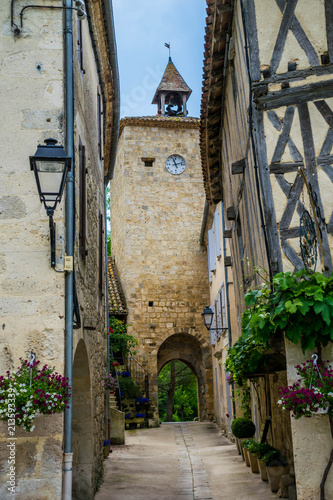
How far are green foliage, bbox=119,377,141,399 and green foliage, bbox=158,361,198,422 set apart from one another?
447 inches

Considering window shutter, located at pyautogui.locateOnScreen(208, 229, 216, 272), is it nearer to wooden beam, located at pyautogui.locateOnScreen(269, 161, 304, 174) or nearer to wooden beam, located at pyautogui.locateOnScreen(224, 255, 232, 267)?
wooden beam, located at pyautogui.locateOnScreen(224, 255, 232, 267)

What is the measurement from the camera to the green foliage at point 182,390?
28.5 m

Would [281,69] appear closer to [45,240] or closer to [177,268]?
[45,240]

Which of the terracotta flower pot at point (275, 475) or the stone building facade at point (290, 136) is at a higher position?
the stone building facade at point (290, 136)

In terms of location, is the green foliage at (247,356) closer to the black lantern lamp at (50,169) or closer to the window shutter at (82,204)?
the window shutter at (82,204)

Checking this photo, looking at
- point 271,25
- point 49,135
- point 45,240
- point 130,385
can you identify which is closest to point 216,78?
point 271,25

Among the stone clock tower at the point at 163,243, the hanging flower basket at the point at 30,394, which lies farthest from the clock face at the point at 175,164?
the hanging flower basket at the point at 30,394

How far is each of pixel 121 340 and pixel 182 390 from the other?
13002 millimetres

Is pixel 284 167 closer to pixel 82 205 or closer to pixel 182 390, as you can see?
pixel 82 205

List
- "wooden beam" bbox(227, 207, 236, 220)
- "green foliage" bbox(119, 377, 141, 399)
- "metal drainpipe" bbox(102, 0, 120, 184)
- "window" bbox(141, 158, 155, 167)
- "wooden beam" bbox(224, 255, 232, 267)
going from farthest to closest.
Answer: "window" bbox(141, 158, 155, 167) → "green foliage" bbox(119, 377, 141, 399) → "wooden beam" bbox(224, 255, 232, 267) → "wooden beam" bbox(227, 207, 236, 220) → "metal drainpipe" bbox(102, 0, 120, 184)

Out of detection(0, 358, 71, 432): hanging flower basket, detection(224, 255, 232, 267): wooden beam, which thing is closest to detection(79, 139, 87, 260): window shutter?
detection(0, 358, 71, 432): hanging flower basket

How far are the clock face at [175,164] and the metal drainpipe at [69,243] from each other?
14922 millimetres

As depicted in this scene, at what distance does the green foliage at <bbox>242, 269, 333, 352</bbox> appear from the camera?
476 centimetres

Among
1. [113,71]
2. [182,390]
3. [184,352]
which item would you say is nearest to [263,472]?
[113,71]
